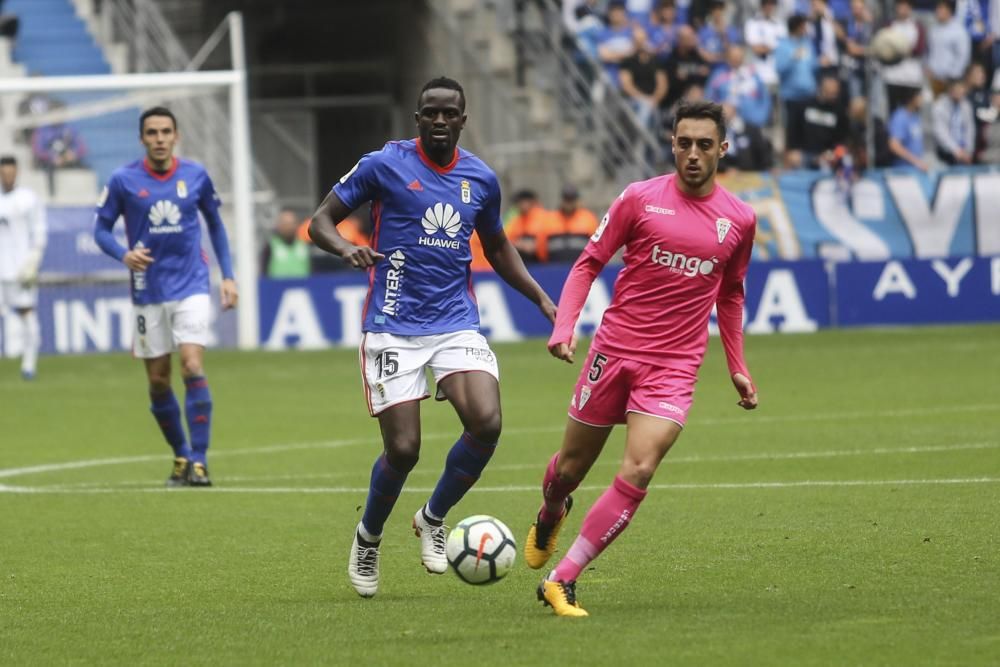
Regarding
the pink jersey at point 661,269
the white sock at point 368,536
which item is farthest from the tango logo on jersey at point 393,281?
the white sock at point 368,536

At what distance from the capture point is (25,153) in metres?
25.2

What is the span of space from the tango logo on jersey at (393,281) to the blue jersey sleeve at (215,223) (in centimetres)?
465

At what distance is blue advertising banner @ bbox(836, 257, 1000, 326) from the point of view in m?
25.7

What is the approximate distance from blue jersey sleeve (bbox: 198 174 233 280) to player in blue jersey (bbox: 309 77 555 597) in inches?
183

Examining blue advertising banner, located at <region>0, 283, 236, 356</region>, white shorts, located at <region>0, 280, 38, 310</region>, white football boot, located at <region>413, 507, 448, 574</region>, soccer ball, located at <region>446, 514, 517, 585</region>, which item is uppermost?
soccer ball, located at <region>446, 514, 517, 585</region>

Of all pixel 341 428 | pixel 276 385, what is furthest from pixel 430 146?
pixel 276 385

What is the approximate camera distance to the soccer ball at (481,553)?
7.93 m

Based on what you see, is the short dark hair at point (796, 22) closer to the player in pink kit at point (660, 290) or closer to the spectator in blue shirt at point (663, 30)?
the spectator in blue shirt at point (663, 30)

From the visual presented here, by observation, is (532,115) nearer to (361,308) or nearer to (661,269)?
(361,308)

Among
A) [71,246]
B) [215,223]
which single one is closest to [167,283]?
[215,223]

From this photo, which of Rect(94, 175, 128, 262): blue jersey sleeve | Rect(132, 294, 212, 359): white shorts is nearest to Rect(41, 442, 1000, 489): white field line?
Rect(132, 294, 212, 359): white shorts

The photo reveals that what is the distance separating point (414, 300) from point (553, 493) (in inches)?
40.2

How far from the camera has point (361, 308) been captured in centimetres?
2489

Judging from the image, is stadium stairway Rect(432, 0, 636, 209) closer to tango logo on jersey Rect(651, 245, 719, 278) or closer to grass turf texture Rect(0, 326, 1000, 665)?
grass turf texture Rect(0, 326, 1000, 665)
